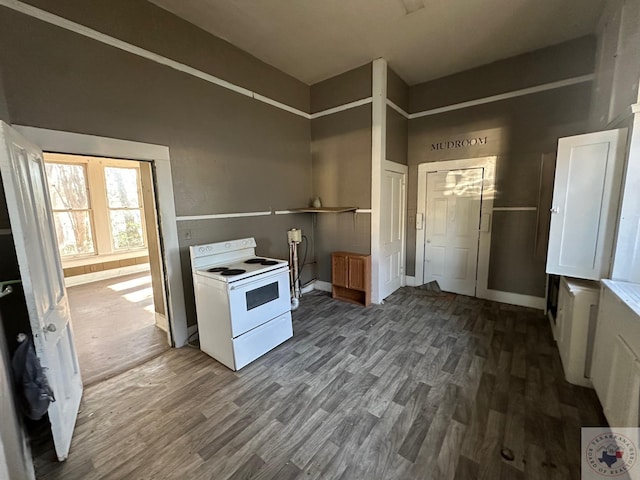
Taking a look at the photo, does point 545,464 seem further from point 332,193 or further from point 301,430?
point 332,193

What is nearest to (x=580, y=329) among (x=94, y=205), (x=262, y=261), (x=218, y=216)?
(x=262, y=261)

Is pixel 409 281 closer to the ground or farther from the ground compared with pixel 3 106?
closer to the ground

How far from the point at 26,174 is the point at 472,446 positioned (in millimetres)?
3251

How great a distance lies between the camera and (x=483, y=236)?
3957 millimetres

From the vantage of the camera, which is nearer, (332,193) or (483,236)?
(483,236)

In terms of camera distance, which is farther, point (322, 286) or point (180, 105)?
point (322, 286)

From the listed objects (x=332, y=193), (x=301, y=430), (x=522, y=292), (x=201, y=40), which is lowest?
(x=301, y=430)

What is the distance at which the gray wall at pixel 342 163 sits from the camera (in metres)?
3.82

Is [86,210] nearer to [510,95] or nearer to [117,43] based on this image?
[117,43]

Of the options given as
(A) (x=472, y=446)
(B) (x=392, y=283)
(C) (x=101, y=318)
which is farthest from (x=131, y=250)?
(A) (x=472, y=446)

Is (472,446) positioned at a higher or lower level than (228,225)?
lower

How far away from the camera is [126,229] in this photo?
6.38 m

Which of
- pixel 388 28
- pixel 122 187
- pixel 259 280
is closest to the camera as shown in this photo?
pixel 259 280

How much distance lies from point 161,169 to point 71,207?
461cm
